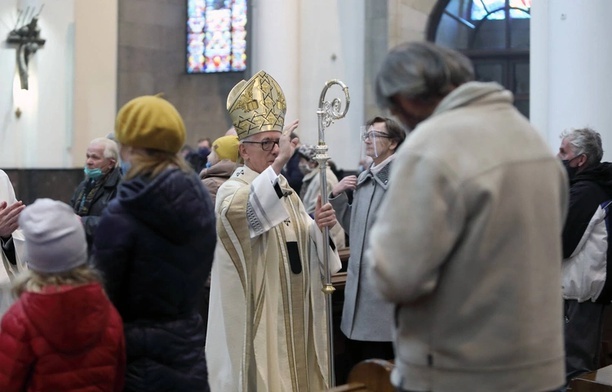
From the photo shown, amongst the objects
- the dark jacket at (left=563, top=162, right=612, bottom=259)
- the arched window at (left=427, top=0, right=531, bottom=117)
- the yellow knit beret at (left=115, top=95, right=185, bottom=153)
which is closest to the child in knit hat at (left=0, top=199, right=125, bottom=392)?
the yellow knit beret at (left=115, top=95, right=185, bottom=153)

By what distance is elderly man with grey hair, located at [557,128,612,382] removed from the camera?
539cm

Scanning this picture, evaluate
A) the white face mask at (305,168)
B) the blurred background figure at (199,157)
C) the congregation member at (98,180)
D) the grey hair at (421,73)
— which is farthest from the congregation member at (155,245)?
the blurred background figure at (199,157)

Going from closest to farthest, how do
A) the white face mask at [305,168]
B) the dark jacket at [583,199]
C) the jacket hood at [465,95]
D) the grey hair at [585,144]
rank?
the jacket hood at [465,95] < the dark jacket at [583,199] < the grey hair at [585,144] < the white face mask at [305,168]

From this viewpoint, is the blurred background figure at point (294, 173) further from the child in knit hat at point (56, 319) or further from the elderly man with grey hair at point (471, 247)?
the elderly man with grey hair at point (471, 247)

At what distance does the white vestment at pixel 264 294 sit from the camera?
5.14 m

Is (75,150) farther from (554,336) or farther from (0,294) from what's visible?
(554,336)

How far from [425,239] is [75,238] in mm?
1252

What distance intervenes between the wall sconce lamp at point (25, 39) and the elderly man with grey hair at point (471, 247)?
36.3 feet

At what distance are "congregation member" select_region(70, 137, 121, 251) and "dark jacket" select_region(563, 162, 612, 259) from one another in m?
3.07

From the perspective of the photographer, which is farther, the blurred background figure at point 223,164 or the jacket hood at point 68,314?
the blurred background figure at point 223,164

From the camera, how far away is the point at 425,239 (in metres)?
2.28

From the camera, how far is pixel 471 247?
7.67 ft

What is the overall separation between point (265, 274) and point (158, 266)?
2.17 meters

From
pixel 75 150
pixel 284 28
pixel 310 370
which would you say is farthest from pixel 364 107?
pixel 310 370
